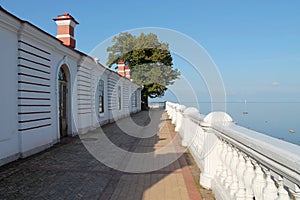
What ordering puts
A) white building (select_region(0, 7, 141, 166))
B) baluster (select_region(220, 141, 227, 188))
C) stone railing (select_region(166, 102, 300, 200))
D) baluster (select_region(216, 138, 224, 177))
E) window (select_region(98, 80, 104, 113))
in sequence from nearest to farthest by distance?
stone railing (select_region(166, 102, 300, 200))
baluster (select_region(220, 141, 227, 188))
baluster (select_region(216, 138, 224, 177))
white building (select_region(0, 7, 141, 166))
window (select_region(98, 80, 104, 113))

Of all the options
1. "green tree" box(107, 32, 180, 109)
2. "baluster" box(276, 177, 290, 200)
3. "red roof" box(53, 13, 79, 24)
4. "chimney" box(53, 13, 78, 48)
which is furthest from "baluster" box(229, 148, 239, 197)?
"green tree" box(107, 32, 180, 109)

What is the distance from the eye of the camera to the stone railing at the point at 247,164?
4.84ft

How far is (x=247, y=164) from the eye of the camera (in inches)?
88.1

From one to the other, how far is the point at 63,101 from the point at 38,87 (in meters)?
2.48

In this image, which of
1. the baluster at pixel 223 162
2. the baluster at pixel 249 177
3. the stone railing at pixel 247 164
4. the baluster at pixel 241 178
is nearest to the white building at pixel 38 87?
the stone railing at pixel 247 164

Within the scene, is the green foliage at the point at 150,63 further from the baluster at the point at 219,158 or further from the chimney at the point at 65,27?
Answer: the baluster at the point at 219,158

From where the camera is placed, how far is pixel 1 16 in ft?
16.1

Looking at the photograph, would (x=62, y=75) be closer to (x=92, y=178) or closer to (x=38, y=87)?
(x=38, y=87)

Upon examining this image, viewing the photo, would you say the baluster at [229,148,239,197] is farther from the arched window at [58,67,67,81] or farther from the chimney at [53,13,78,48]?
the chimney at [53,13,78,48]

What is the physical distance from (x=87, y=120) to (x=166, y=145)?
4.72 m

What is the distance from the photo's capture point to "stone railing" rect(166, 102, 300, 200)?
4.84 feet

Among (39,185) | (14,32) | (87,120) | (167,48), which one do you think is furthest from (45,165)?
(167,48)

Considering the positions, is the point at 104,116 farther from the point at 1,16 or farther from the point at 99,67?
the point at 1,16

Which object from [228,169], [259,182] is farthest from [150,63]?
[259,182]
